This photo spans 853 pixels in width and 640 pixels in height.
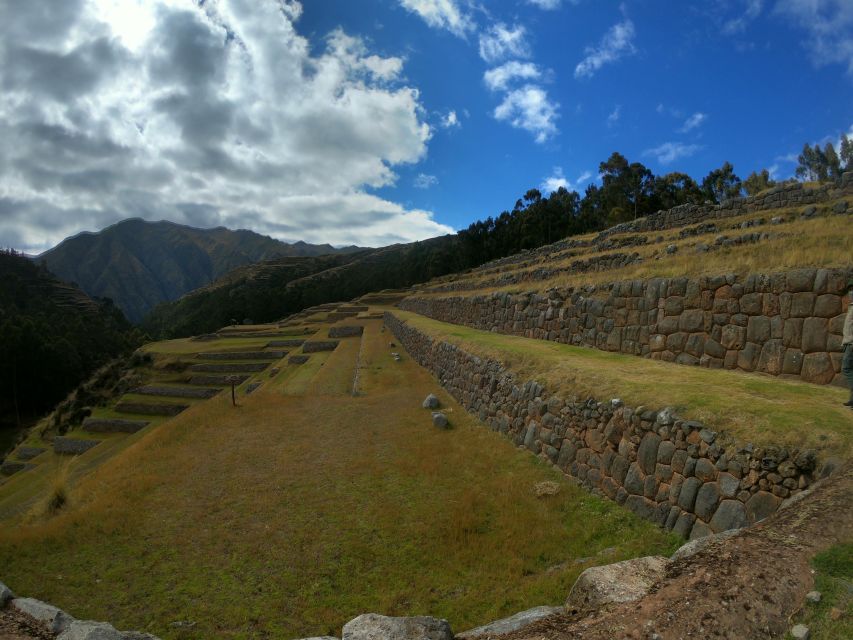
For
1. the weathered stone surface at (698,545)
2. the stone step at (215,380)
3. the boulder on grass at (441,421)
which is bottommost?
the stone step at (215,380)

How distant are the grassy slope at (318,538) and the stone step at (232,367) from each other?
2716 centimetres

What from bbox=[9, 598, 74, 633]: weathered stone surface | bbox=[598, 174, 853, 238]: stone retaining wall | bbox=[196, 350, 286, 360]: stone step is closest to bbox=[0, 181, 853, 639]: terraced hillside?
bbox=[9, 598, 74, 633]: weathered stone surface

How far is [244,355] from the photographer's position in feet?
129

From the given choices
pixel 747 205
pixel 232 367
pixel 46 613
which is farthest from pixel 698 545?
pixel 232 367

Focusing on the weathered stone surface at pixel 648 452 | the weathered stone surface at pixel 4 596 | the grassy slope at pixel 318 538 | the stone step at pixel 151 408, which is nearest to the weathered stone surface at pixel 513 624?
the grassy slope at pixel 318 538

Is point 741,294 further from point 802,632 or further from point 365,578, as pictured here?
point 365,578

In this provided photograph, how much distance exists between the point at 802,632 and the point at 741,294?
6.54 metres

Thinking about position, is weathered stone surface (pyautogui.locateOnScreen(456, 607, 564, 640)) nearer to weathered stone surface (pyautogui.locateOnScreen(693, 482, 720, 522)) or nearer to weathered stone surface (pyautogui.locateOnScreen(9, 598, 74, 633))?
weathered stone surface (pyautogui.locateOnScreen(693, 482, 720, 522))

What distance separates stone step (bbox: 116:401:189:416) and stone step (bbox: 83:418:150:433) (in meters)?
1.46

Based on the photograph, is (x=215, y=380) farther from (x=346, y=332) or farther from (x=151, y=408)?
(x=346, y=332)

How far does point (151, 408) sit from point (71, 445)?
473cm

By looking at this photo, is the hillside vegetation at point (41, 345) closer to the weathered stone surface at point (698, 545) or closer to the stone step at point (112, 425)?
the stone step at point (112, 425)

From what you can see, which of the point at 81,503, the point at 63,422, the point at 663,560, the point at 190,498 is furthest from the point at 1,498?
the point at 663,560

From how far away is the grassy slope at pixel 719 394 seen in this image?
4.16m
